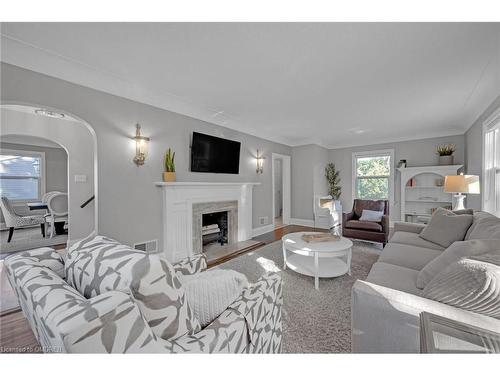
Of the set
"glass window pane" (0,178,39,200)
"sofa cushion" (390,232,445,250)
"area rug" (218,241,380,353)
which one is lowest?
"area rug" (218,241,380,353)

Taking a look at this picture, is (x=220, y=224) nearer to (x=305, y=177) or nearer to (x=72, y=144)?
(x=305, y=177)

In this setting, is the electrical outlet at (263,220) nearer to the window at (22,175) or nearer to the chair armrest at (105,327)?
the chair armrest at (105,327)

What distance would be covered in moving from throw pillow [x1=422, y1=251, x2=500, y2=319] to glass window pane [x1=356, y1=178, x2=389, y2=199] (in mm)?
5176

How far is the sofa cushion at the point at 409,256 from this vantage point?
180 cm

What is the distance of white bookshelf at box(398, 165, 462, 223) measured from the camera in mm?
4902

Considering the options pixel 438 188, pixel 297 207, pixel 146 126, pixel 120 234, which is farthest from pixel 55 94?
pixel 438 188

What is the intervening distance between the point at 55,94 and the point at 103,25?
1.01 meters

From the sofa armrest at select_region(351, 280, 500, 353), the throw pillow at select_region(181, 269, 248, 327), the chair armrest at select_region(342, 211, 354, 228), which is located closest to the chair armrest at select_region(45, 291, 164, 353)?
the throw pillow at select_region(181, 269, 248, 327)

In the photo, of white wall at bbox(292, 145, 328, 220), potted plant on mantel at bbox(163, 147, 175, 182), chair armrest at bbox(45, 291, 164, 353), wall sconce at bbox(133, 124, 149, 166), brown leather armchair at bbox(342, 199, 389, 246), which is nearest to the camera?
chair armrest at bbox(45, 291, 164, 353)

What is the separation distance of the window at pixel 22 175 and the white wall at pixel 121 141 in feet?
16.6

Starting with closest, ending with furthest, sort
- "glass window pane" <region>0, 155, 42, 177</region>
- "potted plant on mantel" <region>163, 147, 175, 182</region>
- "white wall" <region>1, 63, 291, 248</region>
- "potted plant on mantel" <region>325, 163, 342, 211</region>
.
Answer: "white wall" <region>1, 63, 291, 248</region>, "potted plant on mantel" <region>163, 147, 175, 182</region>, "glass window pane" <region>0, 155, 42, 177</region>, "potted plant on mantel" <region>325, 163, 342, 211</region>

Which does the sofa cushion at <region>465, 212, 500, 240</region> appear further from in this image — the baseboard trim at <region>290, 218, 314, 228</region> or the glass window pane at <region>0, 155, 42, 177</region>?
the glass window pane at <region>0, 155, 42, 177</region>

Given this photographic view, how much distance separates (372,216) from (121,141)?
4223mm
